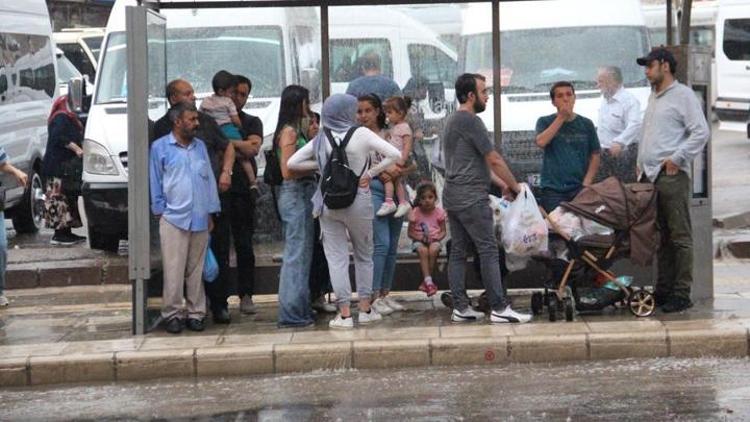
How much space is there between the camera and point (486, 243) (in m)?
9.90

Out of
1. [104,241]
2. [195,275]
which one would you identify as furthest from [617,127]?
[104,241]

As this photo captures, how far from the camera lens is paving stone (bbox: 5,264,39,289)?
13.3 m

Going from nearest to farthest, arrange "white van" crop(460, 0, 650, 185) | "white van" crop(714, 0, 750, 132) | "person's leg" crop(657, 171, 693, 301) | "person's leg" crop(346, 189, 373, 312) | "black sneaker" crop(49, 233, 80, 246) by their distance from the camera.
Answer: "person's leg" crop(346, 189, 373, 312)
"person's leg" crop(657, 171, 693, 301)
"white van" crop(460, 0, 650, 185)
"black sneaker" crop(49, 233, 80, 246)
"white van" crop(714, 0, 750, 132)

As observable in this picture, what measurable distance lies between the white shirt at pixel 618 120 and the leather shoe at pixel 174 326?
3785mm

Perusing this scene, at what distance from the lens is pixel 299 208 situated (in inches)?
396

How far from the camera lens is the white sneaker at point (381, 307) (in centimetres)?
1054

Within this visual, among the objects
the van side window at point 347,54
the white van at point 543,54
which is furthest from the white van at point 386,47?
the white van at point 543,54

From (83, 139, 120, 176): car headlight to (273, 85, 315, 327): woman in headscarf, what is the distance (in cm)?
437

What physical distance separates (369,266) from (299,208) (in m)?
0.64

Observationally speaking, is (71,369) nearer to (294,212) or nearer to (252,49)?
(294,212)

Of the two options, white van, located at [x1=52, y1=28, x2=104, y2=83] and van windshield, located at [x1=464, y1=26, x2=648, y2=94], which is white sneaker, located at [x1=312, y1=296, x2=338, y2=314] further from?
white van, located at [x1=52, y1=28, x2=104, y2=83]

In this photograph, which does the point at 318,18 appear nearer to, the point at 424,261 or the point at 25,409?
the point at 424,261

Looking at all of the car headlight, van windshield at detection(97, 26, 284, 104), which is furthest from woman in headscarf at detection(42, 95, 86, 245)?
van windshield at detection(97, 26, 284, 104)

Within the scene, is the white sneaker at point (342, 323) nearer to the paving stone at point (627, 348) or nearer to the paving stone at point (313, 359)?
the paving stone at point (313, 359)
